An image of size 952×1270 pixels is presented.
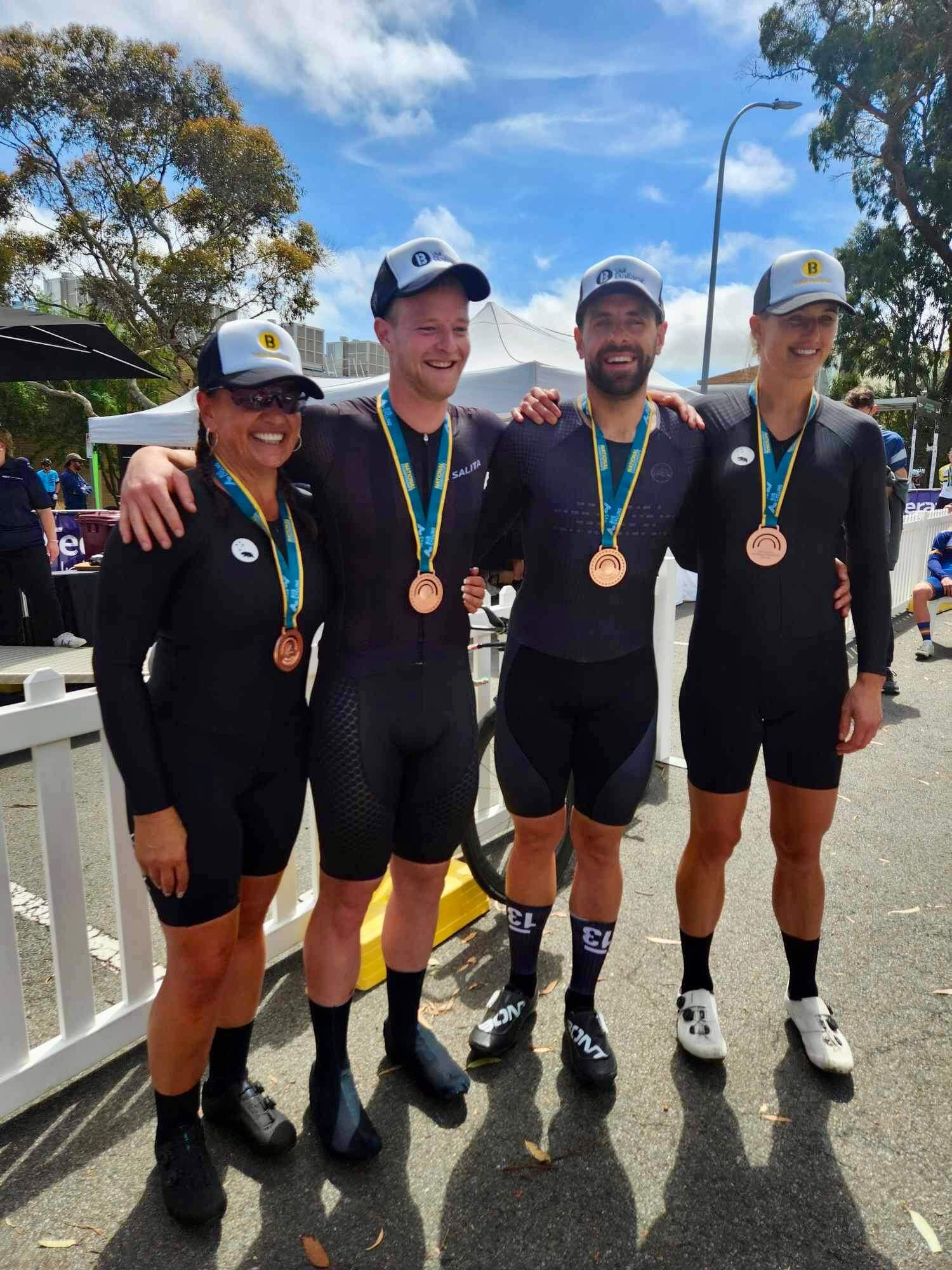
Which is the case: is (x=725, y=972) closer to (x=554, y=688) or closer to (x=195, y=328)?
(x=554, y=688)

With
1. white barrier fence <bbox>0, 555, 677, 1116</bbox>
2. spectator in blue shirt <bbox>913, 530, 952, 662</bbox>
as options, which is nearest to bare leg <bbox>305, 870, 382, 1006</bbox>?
white barrier fence <bbox>0, 555, 677, 1116</bbox>

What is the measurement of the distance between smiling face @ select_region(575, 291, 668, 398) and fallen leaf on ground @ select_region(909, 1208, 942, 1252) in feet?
7.67

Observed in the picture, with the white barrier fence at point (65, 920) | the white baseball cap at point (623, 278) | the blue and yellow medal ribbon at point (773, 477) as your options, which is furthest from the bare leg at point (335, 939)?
the white baseball cap at point (623, 278)

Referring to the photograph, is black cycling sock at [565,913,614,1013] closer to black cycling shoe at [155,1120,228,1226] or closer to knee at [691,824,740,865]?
knee at [691,824,740,865]

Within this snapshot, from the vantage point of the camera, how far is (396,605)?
212 cm

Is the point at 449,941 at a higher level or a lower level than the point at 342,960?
lower

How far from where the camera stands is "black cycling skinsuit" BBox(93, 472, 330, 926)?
173cm

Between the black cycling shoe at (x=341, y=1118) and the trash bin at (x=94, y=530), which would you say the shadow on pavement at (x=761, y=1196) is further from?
the trash bin at (x=94, y=530)

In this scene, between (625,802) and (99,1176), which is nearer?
(99,1176)

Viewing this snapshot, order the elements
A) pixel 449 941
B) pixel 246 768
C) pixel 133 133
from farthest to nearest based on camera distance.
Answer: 1. pixel 133 133
2. pixel 449 941
3. pixel 246 768

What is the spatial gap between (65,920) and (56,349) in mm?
6577

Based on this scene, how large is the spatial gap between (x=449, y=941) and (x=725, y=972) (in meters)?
1.11

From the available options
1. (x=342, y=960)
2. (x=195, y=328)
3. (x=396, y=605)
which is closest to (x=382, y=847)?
(x=342, y=960)

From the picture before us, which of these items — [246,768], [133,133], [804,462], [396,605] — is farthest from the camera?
[133,133]
